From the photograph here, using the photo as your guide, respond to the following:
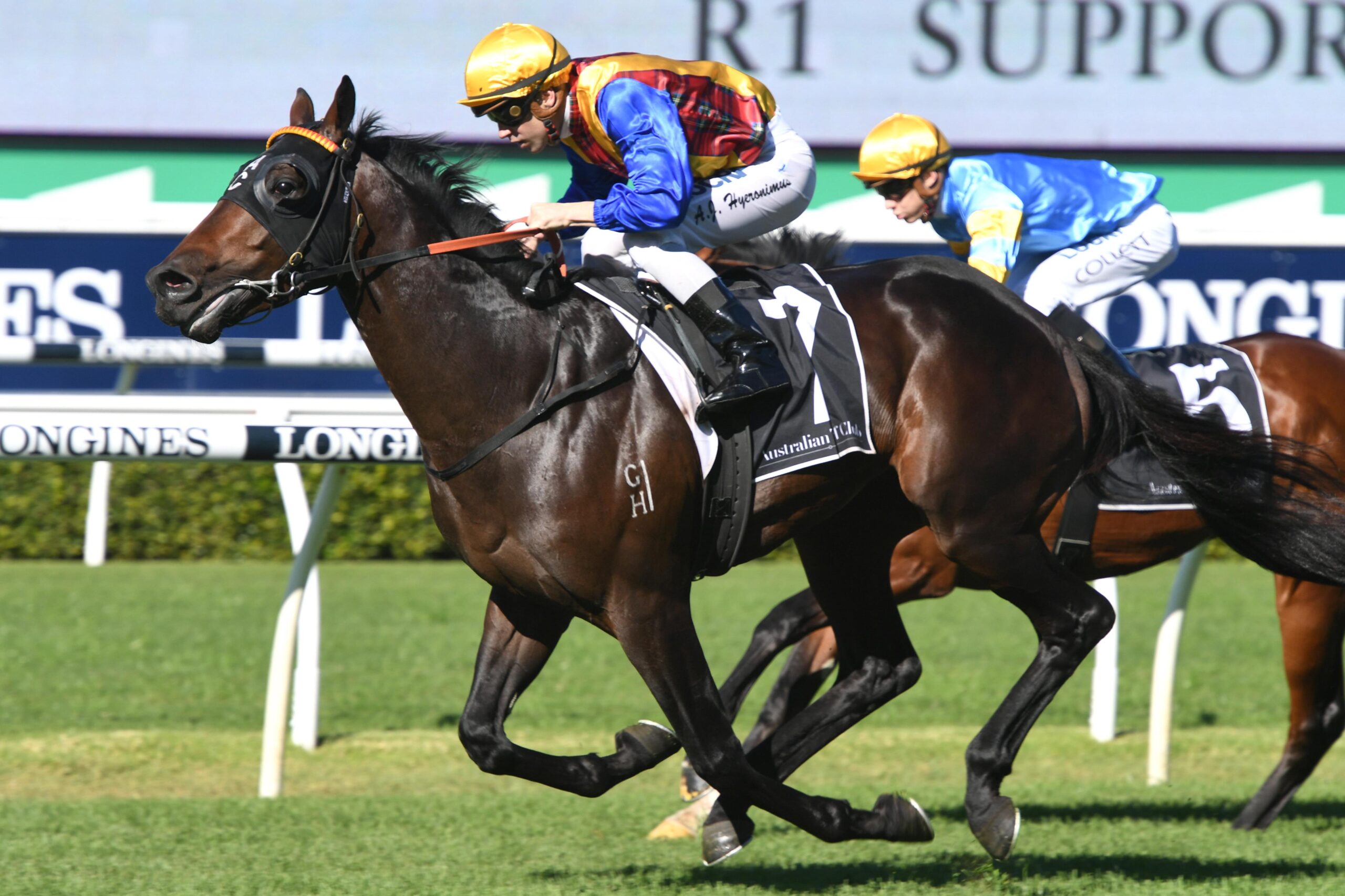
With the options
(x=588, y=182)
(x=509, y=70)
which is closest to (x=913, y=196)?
(x=588, y=182)

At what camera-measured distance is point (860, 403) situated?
3449 millimetres

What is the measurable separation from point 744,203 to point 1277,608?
200 cm

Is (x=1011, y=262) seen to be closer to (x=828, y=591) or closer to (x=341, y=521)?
(x=828, y=591)

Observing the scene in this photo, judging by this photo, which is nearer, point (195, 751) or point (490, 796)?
point (490, 796)

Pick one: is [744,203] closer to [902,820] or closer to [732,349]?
[732,349]

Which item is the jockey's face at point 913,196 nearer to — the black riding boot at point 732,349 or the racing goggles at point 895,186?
the racing goggles at point 895,186

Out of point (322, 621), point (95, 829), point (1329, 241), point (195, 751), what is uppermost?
point (1329, 241)

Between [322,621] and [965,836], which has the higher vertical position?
[965,836]

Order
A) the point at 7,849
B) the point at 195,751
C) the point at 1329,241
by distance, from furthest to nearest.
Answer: the point at 1329,241 < the point at 195,751 < the point at 7,849

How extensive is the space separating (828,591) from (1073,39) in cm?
892

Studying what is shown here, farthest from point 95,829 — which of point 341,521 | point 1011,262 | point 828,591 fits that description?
point 341,521

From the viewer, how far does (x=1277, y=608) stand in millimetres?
4461

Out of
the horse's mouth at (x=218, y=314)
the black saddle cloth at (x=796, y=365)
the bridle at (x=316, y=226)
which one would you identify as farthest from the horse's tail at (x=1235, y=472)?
the horse's mouth at (x=218, y=314)

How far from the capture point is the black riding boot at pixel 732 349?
325 cm
